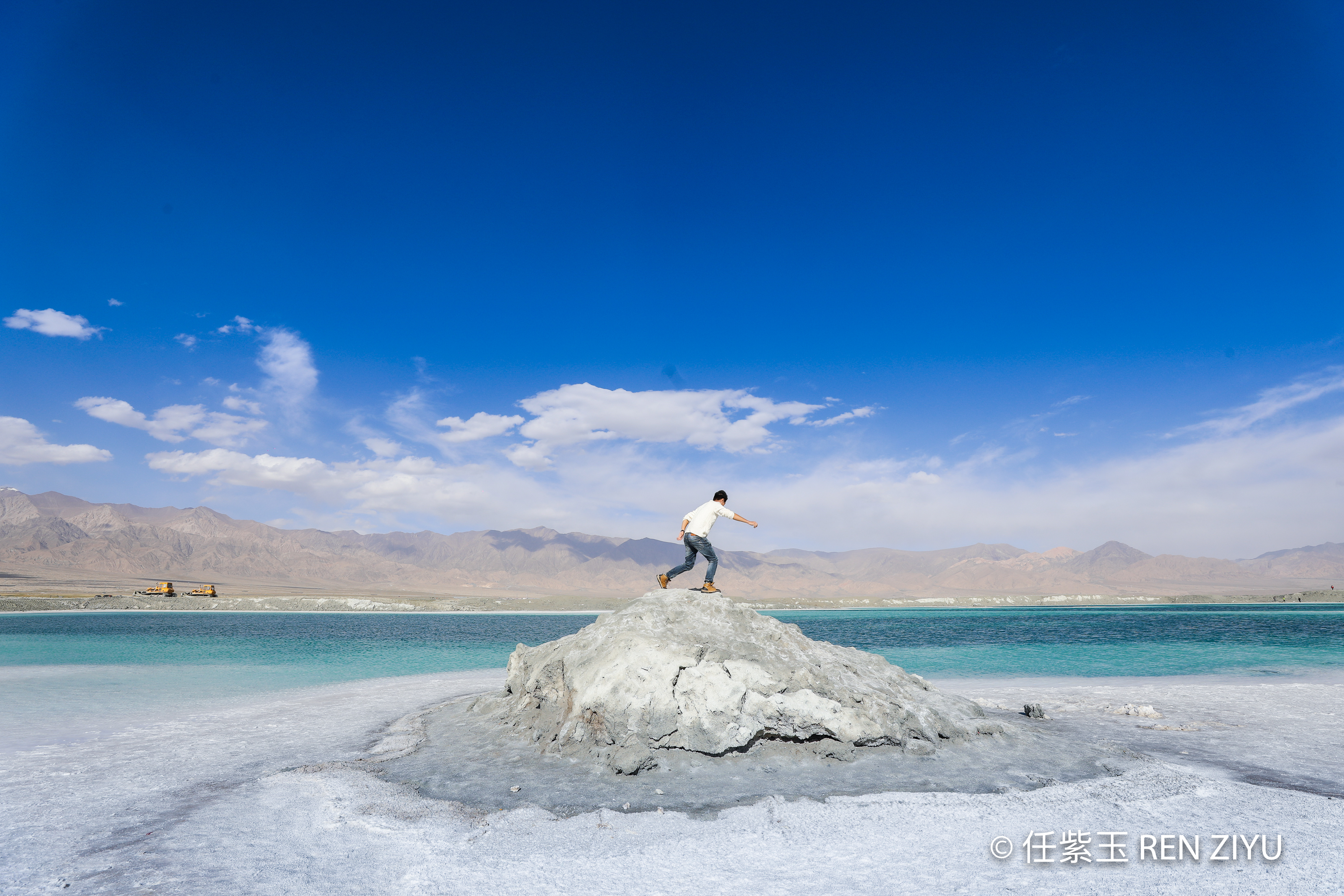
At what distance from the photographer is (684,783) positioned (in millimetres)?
7559

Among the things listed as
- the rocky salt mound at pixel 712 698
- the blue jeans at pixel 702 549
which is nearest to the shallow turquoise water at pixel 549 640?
the rocky salt mound at pixel 712 698

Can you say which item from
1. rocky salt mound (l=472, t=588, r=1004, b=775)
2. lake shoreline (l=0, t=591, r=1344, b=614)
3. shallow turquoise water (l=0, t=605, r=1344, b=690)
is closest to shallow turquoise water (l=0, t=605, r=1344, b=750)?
shallow turquoise water (l=0, t=605, r=1344, b=690)

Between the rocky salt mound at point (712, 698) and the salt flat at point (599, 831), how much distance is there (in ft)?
3.12

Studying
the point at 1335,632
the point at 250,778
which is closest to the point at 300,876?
the point at 250,778

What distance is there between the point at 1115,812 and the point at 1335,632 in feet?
151

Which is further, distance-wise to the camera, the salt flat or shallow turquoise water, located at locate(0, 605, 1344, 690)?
shallow turquoise water, located at locate(0, 605, 1344, 690)

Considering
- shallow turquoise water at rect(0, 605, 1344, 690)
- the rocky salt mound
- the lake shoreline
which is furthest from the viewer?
the lake shoreline

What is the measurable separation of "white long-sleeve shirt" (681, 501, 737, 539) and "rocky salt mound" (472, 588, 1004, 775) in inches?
41.9

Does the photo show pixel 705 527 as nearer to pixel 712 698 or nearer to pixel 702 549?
pixel 702 549

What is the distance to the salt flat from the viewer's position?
5.06 meters

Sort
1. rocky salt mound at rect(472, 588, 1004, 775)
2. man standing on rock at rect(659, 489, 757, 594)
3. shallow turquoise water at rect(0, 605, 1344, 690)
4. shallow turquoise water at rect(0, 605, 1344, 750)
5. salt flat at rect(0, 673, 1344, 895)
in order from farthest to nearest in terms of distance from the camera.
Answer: shallow turquoise water at rect(0, 605, 1344, 690) → shallow turquoise water at rect(0, 605, 1344, 750) → man standing on rock at rect(659, 489, 757, 594) → rocky salt mound at rect(472, 588, 1004, 775) → salt flat at rect(0, 673, 1344, 895)

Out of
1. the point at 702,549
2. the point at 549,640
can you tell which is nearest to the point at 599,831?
the point at 702,549

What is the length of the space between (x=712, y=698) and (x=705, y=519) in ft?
10.5

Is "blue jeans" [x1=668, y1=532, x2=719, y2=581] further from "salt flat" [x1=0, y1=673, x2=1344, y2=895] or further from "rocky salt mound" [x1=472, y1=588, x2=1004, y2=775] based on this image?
"salt flat" [x1=0, y1=673, x2=1344, y2=895]
